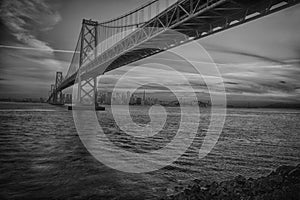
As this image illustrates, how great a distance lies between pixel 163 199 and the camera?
4516mm

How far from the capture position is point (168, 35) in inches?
585

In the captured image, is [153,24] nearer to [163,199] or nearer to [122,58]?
[122,58]

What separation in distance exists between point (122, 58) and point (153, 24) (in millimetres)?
7252

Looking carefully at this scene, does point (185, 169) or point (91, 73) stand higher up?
point (91, 73)

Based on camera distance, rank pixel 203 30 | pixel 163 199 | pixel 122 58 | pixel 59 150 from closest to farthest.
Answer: pixel 163 199, pixel 59 150, pixel 203 30, pixel 122 58

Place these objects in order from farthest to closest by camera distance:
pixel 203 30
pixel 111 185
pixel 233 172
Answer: pixel 203 30 < pixel 233 172 < pixel 111 185

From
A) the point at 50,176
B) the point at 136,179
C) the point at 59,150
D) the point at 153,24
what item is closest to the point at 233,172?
the point at 136,179

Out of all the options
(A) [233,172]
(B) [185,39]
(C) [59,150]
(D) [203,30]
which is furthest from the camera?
(B) [185,39]

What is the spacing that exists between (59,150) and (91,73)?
2317 centimetres

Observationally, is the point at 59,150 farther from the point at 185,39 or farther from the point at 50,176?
the point at 185,39

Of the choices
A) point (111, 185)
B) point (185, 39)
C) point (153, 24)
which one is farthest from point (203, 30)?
point (111, 185)

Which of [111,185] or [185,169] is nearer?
[111,185]

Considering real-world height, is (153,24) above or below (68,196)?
above

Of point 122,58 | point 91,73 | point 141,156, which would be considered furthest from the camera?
point 91,73
